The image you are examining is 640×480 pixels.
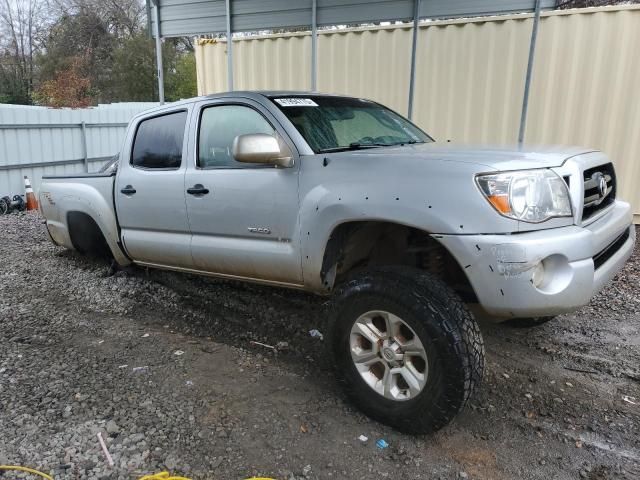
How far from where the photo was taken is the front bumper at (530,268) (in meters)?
2.47

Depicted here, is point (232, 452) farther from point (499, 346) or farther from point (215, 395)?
point (499, 346)

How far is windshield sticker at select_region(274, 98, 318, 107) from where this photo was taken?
3.67 m

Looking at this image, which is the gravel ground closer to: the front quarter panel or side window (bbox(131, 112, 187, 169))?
the front quarter panel

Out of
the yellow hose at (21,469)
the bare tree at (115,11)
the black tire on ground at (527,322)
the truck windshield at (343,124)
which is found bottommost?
the yellow hose at (21,469)

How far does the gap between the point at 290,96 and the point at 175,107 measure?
111cm

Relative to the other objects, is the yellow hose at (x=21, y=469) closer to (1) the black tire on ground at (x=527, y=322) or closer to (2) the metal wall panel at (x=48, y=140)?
(1) the black tire on ground at (x=527, y=322)

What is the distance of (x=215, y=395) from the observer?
10.6 feet

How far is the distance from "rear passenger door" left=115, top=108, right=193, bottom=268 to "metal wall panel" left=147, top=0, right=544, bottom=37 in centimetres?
299

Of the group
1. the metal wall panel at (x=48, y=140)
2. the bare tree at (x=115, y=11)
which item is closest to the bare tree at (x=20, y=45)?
the bare tree at (x=115, y=11)

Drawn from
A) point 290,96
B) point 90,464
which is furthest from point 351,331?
point 290,96

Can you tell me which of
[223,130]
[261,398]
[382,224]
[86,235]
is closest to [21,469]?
[261,398]

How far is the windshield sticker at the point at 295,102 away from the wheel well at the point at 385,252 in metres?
1.09

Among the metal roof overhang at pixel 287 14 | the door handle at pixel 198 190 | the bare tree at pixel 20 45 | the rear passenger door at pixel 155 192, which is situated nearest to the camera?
the door handle at pixel 198 190

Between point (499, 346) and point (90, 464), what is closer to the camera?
point (90, 464)
